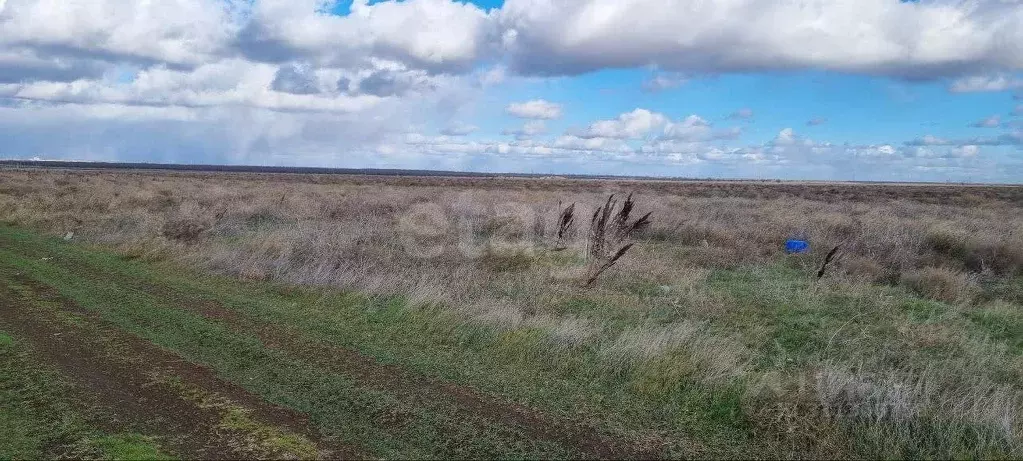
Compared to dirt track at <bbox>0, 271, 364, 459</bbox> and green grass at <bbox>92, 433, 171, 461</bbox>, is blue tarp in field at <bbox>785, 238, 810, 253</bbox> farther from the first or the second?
green grass at <bbox>92, 433, 171, 461</bbox>

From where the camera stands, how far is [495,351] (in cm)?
788

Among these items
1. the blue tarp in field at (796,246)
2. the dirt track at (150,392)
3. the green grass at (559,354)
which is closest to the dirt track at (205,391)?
the dirt track at (150,392)

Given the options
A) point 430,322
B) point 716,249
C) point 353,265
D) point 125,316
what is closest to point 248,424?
point 430,322

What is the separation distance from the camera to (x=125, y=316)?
29.3 feet

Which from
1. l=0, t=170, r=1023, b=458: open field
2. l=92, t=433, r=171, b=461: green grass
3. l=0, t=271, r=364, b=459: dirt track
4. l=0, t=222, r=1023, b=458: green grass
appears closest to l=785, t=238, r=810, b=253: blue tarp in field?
l=0, t=170, r=1023, b=458: open field

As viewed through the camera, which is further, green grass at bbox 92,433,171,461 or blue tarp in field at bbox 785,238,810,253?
blue tarp in field at bbox 785,238,810,253

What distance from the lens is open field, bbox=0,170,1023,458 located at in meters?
5.33

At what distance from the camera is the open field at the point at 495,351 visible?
5328 mm

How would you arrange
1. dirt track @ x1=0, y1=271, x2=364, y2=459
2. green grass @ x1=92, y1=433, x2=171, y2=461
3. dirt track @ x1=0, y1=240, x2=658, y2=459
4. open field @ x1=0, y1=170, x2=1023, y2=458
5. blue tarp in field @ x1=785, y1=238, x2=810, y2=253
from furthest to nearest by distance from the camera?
1. blue tarp in field @ x1=785, y1=238, x2=810, y2=253
2. open field @ x1=0, y1=170, x2=1023, y2=458
3. dirt track @ x1=0, y1=240, x2=658, y2=459
4. dirt track @ x1=0, y1=271, x2=364, y2=459
5. green grass @ x1=92, y1=433, x2=171, y2=461

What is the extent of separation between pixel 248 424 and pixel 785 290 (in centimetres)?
962

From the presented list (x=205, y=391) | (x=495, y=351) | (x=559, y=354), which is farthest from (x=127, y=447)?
(x=559, y=354)

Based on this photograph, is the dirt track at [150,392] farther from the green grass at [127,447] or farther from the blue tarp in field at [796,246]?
the blue tarp in field at [796,246]

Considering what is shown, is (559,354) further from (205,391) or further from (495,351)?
(205,391)

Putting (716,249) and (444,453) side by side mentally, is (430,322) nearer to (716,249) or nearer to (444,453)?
(444,453)
